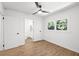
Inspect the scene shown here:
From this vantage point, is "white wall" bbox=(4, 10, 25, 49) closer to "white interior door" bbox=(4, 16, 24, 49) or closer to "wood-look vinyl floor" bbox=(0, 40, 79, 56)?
"white interior door" bbox=(4, 16, 24, 49)

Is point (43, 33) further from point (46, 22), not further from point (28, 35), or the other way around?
point (28, 35)

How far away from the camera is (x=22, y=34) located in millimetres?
3863

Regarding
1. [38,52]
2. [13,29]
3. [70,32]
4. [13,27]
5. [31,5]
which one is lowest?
[38,52]

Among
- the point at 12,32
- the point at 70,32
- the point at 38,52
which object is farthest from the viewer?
the point at 12,32

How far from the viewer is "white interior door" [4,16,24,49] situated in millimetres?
3115

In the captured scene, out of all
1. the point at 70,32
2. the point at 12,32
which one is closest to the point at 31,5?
the point at 12,32

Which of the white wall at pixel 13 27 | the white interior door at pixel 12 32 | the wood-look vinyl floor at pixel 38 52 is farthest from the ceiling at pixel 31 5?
the wood-look vinyl floor at pixel 38 52

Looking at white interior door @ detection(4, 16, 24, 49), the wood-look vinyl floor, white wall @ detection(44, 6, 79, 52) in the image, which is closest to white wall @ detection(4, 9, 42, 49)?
white interior door @ detection(4, 16, 24, 49)

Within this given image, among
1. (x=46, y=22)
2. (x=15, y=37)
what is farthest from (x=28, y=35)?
(x=15, y=37)

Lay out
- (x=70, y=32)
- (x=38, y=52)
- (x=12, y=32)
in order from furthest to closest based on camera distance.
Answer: (x=12, y=32), (x=70, y=32), (x=38, y=52)

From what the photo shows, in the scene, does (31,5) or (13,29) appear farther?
(13,29)

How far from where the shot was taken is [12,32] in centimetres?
331

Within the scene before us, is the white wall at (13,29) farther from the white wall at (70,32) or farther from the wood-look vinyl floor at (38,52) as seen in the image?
the white wall at (70,32)

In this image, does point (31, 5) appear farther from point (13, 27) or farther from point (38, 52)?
point (38, 52)
